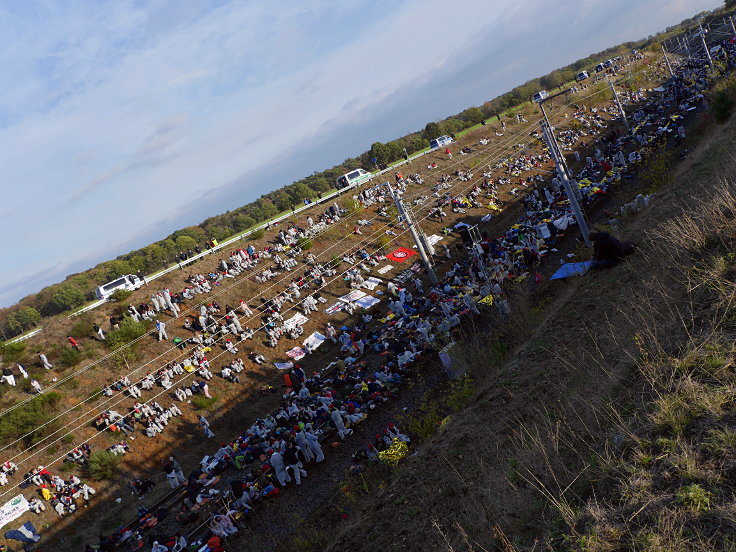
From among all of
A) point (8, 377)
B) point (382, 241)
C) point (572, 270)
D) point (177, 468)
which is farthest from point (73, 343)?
point (572, 270)

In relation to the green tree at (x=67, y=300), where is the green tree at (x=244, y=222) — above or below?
above

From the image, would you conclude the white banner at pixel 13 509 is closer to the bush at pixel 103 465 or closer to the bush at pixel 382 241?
the bush at pixel 103 465

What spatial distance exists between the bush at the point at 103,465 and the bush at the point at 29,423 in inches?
136

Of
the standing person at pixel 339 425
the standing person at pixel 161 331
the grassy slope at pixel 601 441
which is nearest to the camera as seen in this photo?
the grassy slope at pixel 601 441

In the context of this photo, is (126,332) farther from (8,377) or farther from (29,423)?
(29,423)

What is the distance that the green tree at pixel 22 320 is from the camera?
40.3 meters

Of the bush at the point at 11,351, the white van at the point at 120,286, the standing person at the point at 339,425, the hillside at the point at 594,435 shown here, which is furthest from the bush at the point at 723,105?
the bush at the point at 11,351

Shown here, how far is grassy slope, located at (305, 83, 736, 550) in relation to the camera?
15.4 feet

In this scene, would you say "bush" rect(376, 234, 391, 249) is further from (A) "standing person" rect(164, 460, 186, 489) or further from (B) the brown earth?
(A) "standing person" rect(164, 460, 186, 489)

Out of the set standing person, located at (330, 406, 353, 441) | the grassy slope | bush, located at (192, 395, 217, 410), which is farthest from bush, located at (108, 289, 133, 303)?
the grassy slope

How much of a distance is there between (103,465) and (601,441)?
71.4 ft

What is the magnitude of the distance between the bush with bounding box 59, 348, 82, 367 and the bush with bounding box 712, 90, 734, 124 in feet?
133

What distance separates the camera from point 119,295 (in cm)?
3108

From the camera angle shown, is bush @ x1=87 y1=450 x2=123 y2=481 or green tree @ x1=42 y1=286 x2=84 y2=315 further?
green tree @ x1=42 y1=286 x2=84 y2=315
